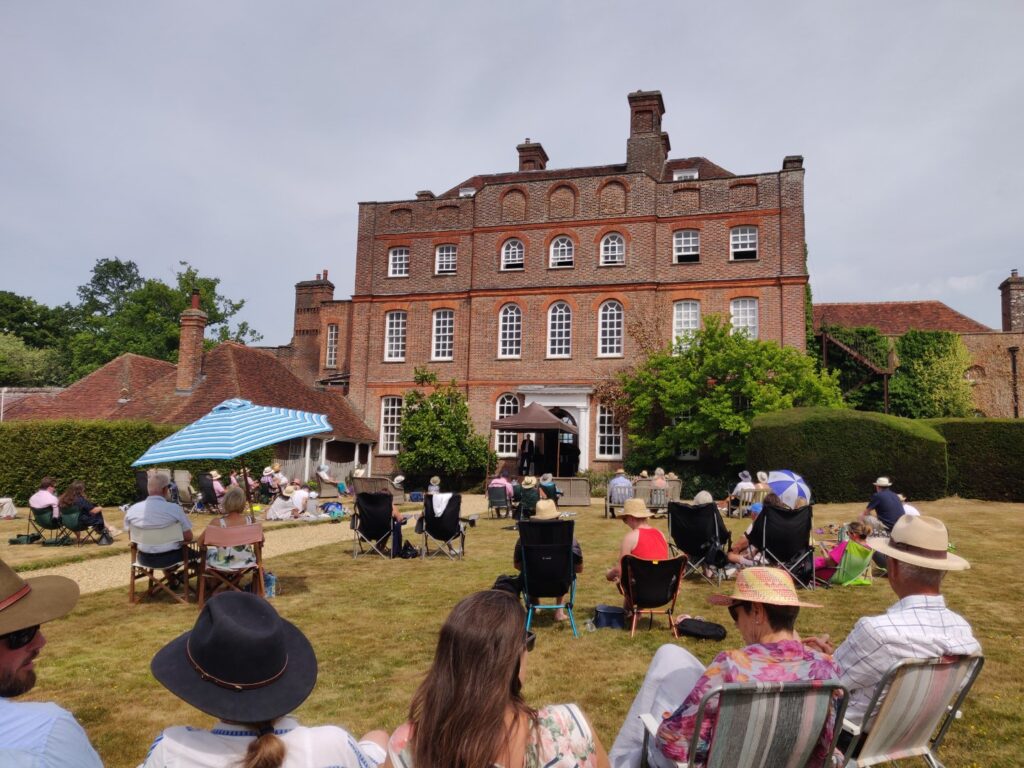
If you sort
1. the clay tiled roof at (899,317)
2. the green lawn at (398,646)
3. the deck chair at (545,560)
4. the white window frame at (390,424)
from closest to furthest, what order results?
1. the green lawn at (398,646)
2. the deck chair at (545,560)
3. the white window frame at (390,424)
4. the clay tiled roof at (899,317)

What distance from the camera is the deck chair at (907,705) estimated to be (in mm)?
3072

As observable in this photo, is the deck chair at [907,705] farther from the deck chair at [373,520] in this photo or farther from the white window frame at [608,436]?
the white window frame at [608,436]

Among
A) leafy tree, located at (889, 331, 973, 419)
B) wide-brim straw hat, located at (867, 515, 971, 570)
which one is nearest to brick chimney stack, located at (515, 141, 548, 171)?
leafy tree, located at (889, 331, 973, 419)

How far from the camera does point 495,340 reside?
1105 inches

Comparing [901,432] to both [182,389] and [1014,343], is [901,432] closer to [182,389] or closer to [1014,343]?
[1014,343]

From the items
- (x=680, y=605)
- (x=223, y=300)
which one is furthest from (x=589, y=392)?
(x=223, y=300)

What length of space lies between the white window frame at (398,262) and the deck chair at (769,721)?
27.9 metres

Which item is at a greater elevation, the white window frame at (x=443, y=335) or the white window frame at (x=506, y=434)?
the white window frame at (x=443, y=335)

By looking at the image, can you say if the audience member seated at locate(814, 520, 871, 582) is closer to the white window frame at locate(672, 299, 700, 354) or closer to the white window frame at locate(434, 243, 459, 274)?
the white window frame at locate(672, 299, 700, 354)

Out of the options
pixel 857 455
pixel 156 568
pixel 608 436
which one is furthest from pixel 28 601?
pixel 608 436

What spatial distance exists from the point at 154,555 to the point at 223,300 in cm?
4762

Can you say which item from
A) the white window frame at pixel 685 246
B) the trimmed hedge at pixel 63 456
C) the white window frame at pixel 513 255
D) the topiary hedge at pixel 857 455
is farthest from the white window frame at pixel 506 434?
the trimmed hedge at pixel 63 456

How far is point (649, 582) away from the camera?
6602 mm

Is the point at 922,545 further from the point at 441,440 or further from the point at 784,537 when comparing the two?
the point at 441,440
